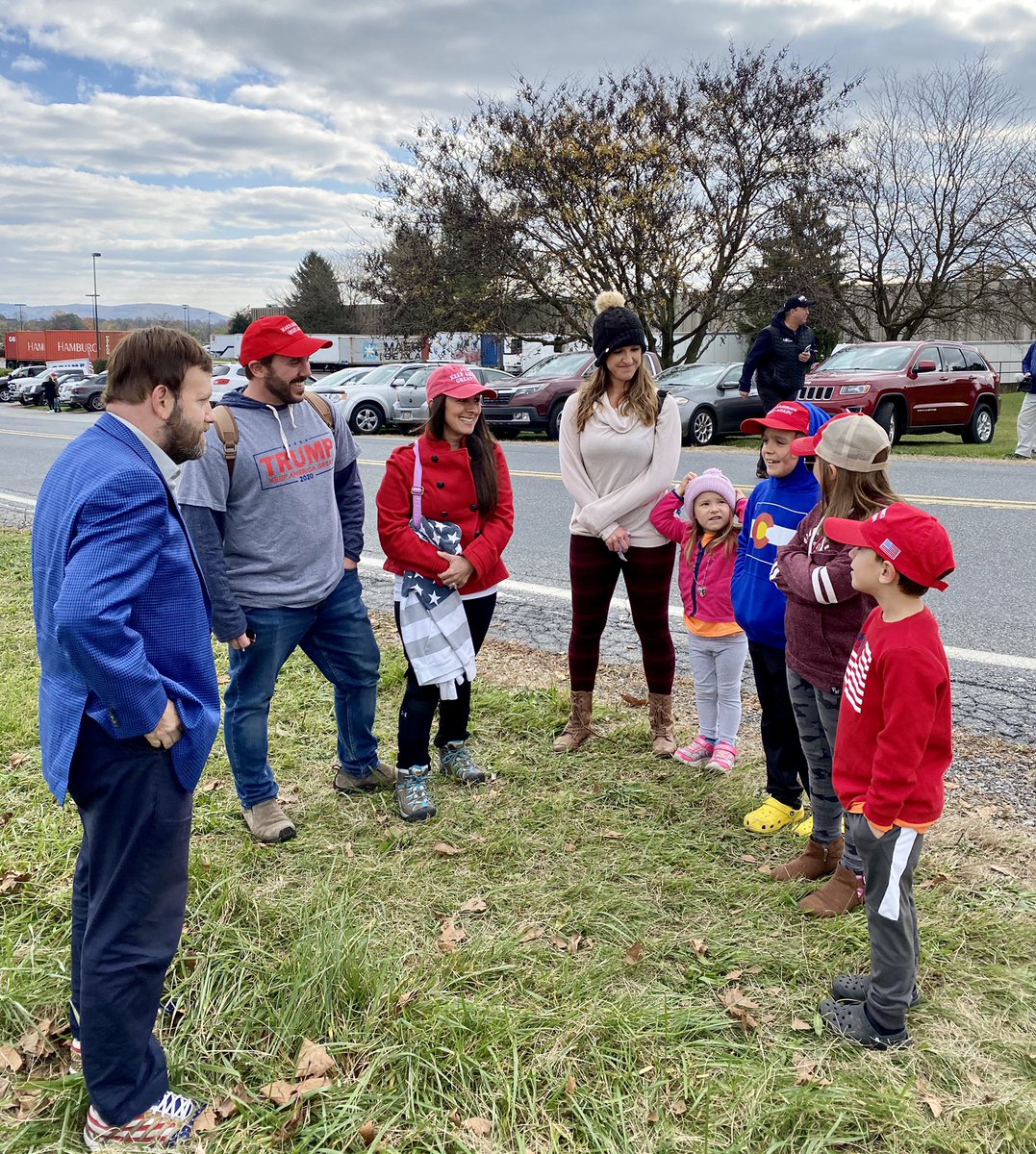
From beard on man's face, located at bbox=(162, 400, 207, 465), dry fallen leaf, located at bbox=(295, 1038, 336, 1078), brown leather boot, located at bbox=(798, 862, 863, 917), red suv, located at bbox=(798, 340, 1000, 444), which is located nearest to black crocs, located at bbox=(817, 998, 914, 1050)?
brown leather boot, located at bbox=(798, 862, 863, 917)

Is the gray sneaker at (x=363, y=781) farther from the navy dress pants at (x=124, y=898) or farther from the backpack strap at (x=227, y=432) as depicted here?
the navy dress pants at (x=124, y=898)

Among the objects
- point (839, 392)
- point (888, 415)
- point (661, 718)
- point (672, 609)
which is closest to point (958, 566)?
point (672, 609)

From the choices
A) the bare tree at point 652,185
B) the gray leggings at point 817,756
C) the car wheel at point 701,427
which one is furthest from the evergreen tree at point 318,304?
the gray leggings at point 817,756

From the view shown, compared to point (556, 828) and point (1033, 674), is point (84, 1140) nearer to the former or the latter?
point (556, 828)

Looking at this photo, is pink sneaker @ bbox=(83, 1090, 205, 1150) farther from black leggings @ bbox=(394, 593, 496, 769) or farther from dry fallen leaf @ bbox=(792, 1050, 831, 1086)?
black leggings @ bbox=(394, 593, 496, 769)

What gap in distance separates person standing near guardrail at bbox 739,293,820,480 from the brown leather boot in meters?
9.23

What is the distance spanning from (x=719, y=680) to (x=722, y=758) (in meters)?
0.33

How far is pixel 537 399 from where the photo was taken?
17406mm

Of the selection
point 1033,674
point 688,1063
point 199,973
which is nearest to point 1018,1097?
point 688,1063

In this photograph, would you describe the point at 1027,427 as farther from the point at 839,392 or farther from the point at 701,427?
the point at 701,427

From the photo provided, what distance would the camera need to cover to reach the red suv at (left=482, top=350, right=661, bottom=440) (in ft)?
56.9

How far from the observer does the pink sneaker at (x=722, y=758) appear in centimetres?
416

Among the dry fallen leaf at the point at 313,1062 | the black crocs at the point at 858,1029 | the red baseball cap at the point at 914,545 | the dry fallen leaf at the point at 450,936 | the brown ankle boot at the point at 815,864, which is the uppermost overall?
the red baseball cap at the point at 914,545

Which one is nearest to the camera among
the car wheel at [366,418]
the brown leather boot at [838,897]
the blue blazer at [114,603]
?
the blue blazer at [114,603]
